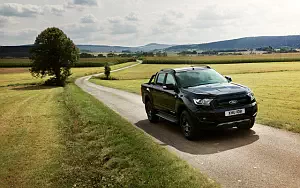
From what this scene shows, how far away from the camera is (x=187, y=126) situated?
10.3 meters

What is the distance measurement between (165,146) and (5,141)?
6729mm

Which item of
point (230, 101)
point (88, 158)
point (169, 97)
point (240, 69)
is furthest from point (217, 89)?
point (240, 69)

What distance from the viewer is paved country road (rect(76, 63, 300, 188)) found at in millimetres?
6605

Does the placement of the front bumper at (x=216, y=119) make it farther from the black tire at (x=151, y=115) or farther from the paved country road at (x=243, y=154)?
the black tire at (x=151, y=115)

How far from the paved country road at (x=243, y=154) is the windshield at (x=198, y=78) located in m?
1.63

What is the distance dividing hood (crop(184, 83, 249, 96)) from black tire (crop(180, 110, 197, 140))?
2.45 ft

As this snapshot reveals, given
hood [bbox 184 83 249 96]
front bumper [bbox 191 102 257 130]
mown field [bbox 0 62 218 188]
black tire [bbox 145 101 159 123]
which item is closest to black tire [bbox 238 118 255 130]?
front bumper [bbox 191 102 257 130]

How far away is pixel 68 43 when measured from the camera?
64500mm

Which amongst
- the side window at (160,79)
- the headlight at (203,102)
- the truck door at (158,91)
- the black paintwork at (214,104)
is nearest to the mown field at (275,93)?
the black paintwork at (214,104)

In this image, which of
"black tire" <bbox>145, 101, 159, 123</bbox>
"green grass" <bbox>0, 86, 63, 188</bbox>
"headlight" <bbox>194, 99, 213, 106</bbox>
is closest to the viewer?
"green grass" <bbox>0, 86, 63, 188</bbox>

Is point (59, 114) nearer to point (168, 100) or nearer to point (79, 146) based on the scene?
point (79, 146)

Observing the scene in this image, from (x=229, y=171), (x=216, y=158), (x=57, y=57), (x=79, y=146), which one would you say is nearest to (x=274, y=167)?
(x=229, y=171)

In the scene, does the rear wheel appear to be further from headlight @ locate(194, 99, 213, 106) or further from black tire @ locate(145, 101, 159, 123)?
black tire @ locate(145, 101, 159, 123)

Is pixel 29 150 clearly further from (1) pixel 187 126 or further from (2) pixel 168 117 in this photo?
(1) pixel 187 126
